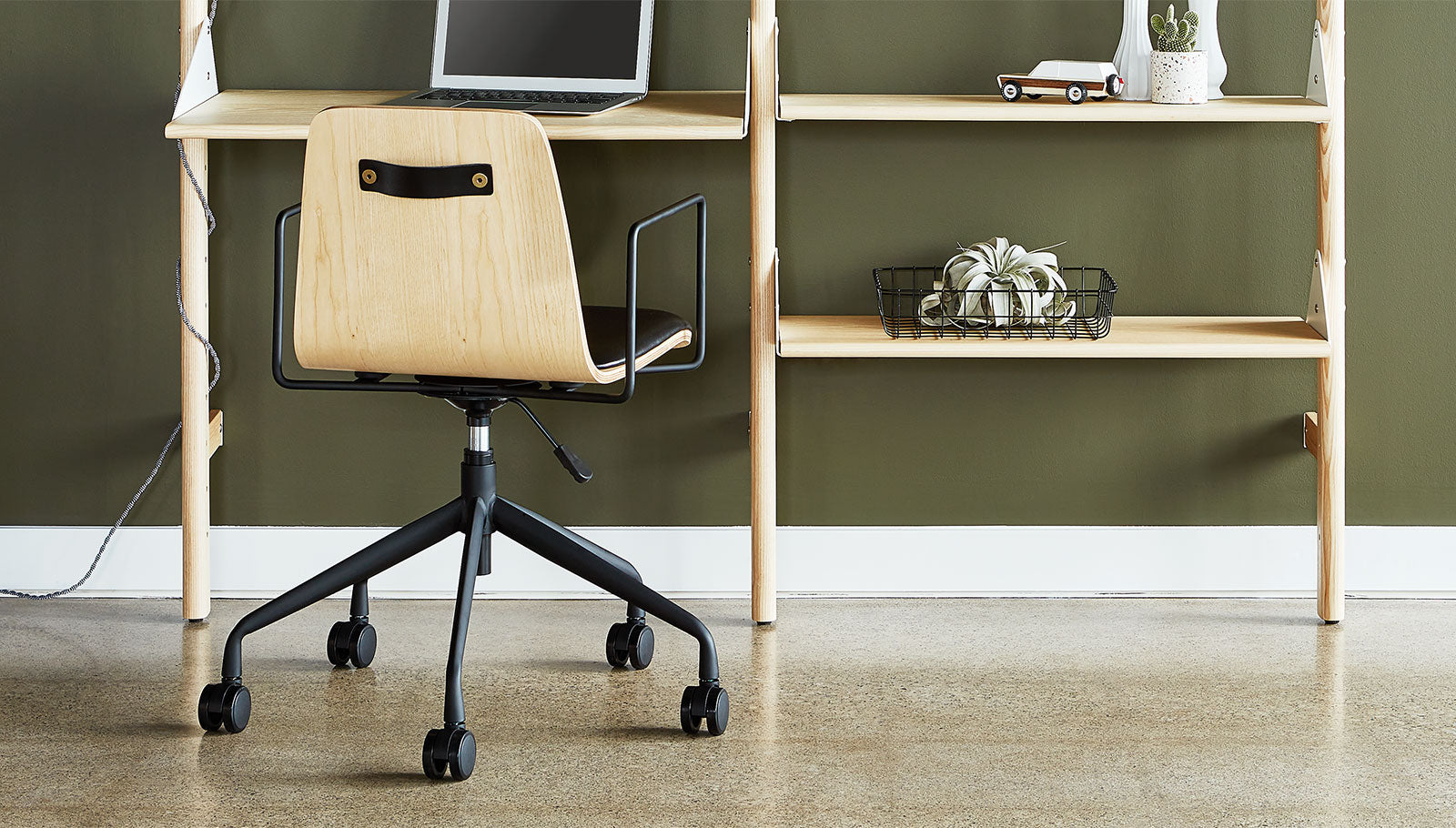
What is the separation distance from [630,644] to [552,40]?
1.05m

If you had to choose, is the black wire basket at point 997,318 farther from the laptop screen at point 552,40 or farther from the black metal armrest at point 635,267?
the laptop screen at point 552,40

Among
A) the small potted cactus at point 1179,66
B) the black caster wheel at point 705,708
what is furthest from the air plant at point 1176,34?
the black caster wheel at point 705,708

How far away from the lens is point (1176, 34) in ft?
7.77

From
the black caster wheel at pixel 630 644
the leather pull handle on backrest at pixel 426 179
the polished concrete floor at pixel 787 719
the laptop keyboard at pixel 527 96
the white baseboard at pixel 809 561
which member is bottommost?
the polished concrete floor at pixel 787 719

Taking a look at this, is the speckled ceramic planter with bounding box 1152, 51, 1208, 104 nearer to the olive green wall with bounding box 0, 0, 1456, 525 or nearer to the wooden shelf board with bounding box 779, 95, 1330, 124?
the wooden shelf board with bounding box 779, 95, 1330, 124

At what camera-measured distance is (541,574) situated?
108 inches

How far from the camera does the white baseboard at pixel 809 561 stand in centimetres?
272

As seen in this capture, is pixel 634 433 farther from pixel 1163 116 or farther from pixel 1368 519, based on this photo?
pixel 1368 519

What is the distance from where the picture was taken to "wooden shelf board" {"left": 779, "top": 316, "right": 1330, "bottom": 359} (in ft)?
7.67

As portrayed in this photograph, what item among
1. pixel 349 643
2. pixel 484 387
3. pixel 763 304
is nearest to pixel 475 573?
pixel 484 387

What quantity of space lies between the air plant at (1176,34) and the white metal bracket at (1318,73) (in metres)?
0.22

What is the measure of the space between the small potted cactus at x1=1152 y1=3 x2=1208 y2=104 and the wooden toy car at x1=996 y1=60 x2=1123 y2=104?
0.22 feet

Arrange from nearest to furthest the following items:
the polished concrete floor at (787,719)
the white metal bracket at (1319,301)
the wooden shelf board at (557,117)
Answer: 1. the polished concrete floor at (787,719)
2. the wooden shelf board at (557,117)
3. the white metal bracket at (1319,301)

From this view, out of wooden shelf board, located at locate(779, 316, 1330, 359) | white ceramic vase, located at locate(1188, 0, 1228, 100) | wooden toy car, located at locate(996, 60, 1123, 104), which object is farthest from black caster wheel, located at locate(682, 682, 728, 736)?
white ceramic vase, located at locate(1188, 0, 1228, 100)
